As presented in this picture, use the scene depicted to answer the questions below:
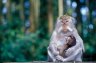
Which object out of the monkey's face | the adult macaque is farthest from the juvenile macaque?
the monkey's face

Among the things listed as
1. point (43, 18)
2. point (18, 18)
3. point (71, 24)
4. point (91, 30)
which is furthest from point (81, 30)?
point (71, 24)

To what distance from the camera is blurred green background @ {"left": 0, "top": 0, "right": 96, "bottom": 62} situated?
920cm

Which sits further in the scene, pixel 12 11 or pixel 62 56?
pixel 12 11

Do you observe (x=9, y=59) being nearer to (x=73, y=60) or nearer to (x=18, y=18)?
(x=18, y=18)

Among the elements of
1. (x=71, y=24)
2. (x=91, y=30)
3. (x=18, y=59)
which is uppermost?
(x=71, y=24)

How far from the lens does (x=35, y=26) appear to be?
969cm

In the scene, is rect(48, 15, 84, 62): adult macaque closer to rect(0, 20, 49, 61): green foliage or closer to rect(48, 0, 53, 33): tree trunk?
rect(0, 20, 49, 61): green foliage

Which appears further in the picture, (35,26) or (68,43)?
(35,26)

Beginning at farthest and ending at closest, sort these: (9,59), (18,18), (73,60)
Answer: (18,18)
(9,59)
(73,60)

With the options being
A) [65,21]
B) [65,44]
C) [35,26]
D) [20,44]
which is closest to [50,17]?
[35,26]

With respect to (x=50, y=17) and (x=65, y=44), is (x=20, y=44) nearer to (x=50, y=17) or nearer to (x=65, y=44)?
(x=50, y=17)

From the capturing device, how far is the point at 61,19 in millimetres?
5410

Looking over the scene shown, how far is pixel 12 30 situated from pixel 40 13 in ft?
2.97

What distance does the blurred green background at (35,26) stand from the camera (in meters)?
9.20
